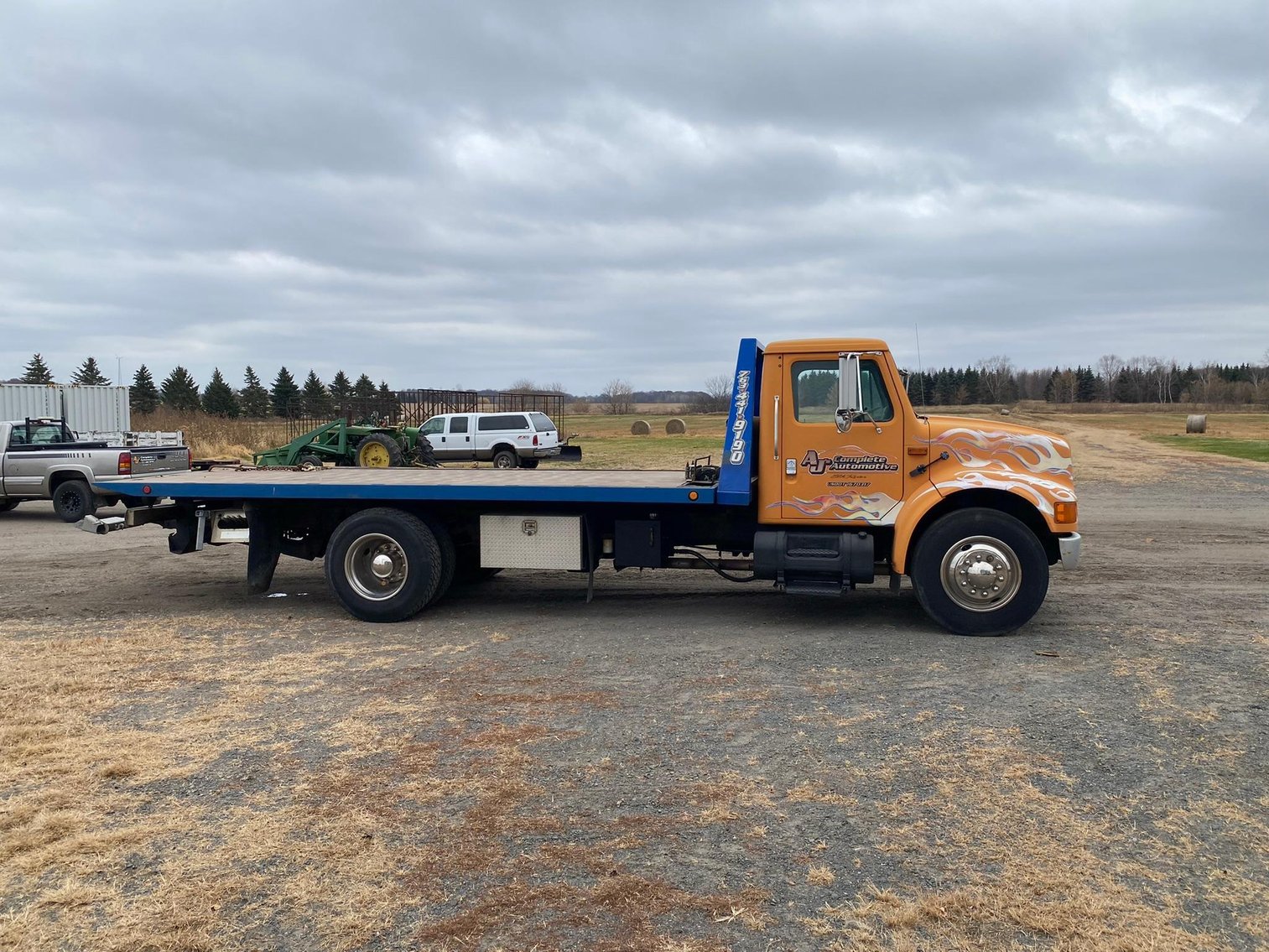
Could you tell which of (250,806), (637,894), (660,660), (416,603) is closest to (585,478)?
(416,603)

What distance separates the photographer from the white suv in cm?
2912

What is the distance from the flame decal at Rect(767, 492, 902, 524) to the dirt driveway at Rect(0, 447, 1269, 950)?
37.7 inches

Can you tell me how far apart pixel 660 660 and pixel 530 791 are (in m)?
2.47

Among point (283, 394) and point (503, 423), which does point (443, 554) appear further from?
point (283, 394)

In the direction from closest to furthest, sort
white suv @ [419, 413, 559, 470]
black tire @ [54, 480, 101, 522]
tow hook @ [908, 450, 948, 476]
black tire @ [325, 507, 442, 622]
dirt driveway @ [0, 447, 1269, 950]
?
dirt driveway @ [0, 447, 1269, 950] → tow hook @ [908, 450, 948, 476] → black tire @ [325, 507, 442, 622] → black tire @ [54, 480, 101, 522] → white suv @ [419, 413, 559, 470]

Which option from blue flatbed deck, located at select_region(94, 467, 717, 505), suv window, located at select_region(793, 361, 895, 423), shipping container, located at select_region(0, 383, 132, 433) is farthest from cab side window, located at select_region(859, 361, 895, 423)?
shipping container, located at select_region(0, 383, 132, 433)

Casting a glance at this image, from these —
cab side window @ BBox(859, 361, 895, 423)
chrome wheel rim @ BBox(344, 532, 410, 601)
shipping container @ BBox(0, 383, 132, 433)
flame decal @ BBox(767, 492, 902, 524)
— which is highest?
shipping container @ BBox(0, 383, 132, 433)

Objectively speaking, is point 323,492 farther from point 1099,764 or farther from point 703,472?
point 1099,764

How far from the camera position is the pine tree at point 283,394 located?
1970 inches

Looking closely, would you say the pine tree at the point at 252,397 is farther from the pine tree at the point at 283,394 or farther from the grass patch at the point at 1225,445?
the grass patch at the point at 1225,445

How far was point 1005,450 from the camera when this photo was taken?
7.65 m

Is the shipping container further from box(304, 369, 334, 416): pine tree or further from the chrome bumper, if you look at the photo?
the chrome bumper

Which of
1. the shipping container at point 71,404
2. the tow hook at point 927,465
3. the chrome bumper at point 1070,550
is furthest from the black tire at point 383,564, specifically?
the shipping container at point 71,404

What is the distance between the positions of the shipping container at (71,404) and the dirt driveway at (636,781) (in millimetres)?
21604
